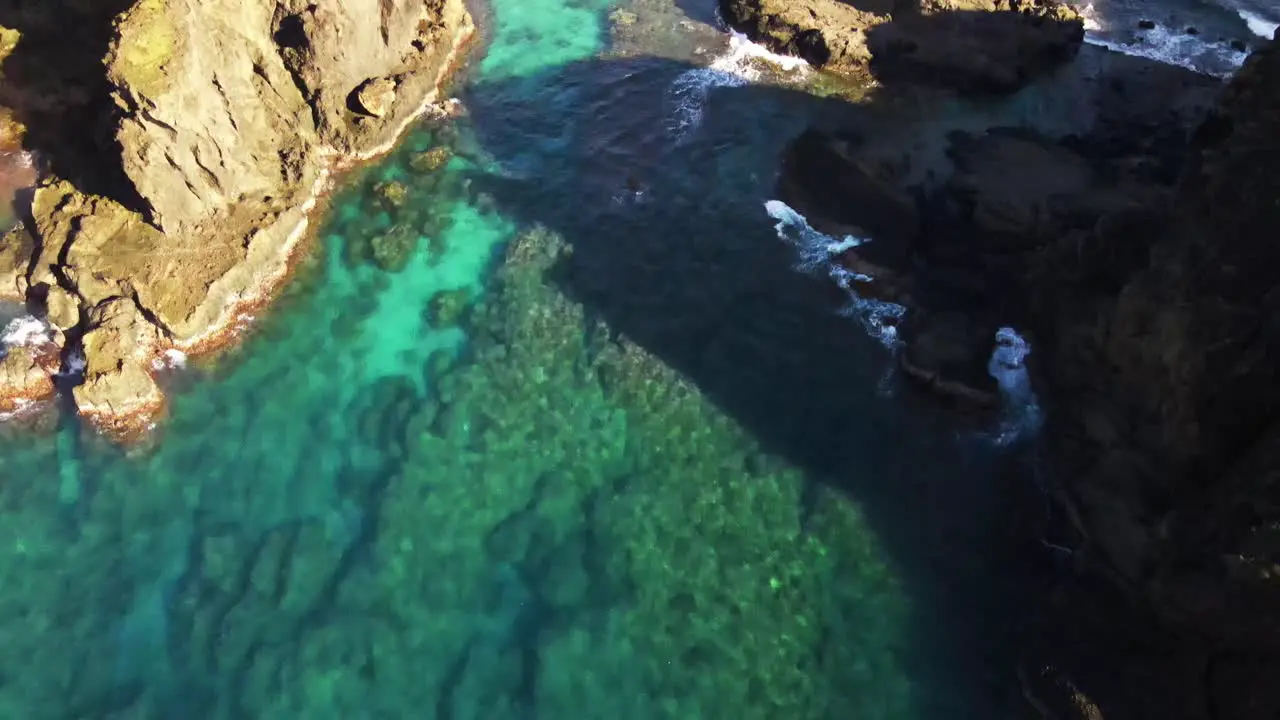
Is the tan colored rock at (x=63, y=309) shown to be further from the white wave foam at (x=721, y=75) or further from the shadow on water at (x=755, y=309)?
the white wave foam at (x=721, y=75)

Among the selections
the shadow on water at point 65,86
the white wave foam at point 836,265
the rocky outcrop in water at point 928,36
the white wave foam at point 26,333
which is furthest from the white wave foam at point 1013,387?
the white wave foam at point 26,333

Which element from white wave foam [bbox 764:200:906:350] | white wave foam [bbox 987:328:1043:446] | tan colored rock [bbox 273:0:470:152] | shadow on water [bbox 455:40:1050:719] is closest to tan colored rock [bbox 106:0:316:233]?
tan colored rock [bbox 273:0:470:152]

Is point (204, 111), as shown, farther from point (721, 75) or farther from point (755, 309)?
point (721, 75)

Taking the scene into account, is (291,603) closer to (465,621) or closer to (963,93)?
(465,621)

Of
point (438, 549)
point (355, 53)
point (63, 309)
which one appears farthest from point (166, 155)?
point (438, 549)

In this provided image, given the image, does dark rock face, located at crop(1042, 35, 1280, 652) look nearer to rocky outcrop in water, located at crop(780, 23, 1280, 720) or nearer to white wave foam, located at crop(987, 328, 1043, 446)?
rocky outcrop in water, located at crop(780, 23, 1280, 720)

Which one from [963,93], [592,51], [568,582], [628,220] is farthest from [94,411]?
[963,93]
